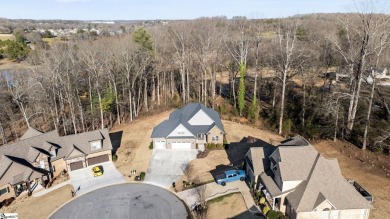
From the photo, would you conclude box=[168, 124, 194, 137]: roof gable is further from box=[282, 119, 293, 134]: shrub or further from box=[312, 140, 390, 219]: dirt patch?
box=[312, 140, 390, 219]: dirt patch

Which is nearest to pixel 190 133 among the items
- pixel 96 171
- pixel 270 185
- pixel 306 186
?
pixel 96 171

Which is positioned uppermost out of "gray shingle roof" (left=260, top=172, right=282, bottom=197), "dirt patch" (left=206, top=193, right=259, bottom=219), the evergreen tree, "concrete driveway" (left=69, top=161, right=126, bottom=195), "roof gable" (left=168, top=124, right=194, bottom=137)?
the evergreen tree

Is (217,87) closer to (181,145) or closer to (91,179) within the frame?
(181,145)

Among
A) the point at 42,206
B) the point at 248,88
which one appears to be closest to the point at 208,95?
the point at 248,88

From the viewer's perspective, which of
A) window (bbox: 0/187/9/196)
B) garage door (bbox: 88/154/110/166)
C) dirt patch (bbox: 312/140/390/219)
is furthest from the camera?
garage door (bbox: 88/154/110/166)

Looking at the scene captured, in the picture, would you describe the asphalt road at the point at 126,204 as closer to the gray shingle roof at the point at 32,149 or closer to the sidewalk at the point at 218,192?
the sidewalk at the point at 218,192

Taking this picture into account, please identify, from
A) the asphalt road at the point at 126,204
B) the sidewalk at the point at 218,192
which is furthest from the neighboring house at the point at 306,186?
the asphalt road at the point at 126,204

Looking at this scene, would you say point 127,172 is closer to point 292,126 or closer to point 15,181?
point 15,181

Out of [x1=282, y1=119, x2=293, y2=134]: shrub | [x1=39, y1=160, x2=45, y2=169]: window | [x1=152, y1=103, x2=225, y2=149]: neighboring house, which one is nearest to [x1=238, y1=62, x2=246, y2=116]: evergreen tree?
[x1=282, y1=119, x2=293, y2=134]: shrub
